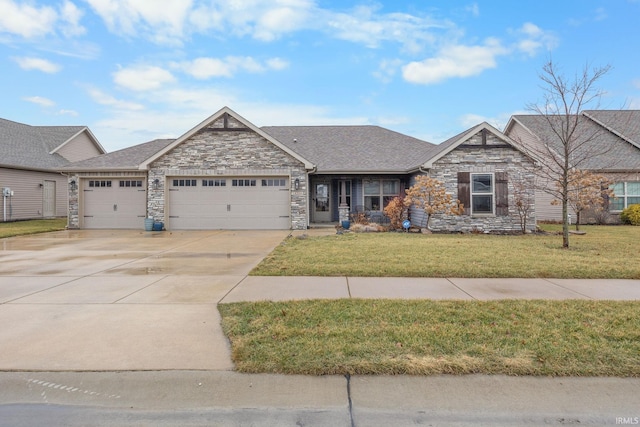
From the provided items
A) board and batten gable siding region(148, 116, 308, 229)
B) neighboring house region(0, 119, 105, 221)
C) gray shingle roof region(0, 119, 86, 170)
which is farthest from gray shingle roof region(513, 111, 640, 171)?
gray shingle roof region(0, 119, 86, 170)

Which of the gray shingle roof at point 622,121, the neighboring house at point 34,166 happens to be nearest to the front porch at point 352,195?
the neighboring house at point 34,166

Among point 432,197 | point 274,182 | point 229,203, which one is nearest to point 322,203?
point 274,182

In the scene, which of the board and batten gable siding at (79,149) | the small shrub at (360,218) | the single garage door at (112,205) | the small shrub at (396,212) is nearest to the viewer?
the small shrub at (396,212)

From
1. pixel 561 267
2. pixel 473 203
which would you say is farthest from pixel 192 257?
pixel 473 203

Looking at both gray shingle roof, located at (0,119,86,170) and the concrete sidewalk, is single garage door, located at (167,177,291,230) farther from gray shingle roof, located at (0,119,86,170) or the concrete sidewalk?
the concrete sidewalk

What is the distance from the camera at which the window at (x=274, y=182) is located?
17.5 metres

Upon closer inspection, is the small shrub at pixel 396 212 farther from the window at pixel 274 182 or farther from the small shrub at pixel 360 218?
the window at pixel 274 182

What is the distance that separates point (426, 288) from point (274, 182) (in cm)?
1229

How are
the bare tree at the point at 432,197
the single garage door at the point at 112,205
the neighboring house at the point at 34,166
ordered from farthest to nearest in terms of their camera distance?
the neighboring house at the point at 34,166, the single garage door at the point at 112,205, the bare tree at the point at 432,197

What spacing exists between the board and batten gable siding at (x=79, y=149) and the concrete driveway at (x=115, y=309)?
20287 mm

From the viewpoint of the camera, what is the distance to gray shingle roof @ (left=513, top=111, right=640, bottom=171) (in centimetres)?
1962

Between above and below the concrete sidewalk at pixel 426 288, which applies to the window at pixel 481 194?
above

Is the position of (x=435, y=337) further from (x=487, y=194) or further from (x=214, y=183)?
(x=214, y=183)

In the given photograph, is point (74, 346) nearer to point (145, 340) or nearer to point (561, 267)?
point (145, 340)
